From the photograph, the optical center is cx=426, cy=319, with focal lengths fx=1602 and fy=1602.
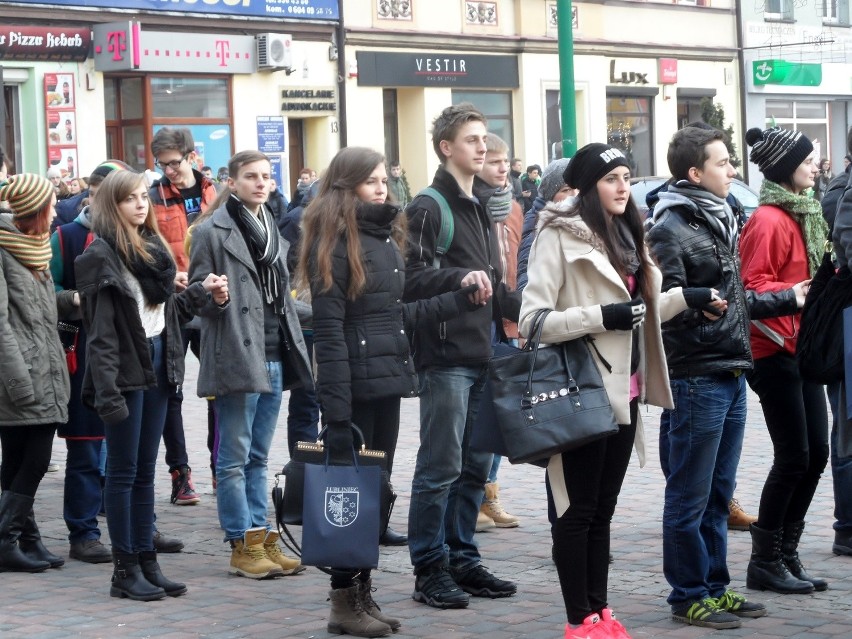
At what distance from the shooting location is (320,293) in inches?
241

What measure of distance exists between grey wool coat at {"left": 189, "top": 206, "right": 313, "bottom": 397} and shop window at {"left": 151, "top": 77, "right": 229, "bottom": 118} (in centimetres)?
2060

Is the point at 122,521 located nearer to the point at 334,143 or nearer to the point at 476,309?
the point at 476,309

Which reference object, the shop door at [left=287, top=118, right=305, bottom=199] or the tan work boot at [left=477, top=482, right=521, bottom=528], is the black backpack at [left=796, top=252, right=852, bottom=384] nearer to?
the tan work boot at [left=477, top=482, right=521, bottom=528]

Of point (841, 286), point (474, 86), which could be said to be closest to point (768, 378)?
point (841, 286)

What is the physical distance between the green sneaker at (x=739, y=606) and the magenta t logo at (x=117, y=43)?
69.8 feet

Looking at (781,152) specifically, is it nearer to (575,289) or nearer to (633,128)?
(575,289)

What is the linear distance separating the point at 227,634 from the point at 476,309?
163 centimetres

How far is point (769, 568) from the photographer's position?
6613 mm

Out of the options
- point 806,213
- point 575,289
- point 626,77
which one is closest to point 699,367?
point 575,289

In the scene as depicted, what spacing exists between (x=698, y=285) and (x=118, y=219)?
2495 mm

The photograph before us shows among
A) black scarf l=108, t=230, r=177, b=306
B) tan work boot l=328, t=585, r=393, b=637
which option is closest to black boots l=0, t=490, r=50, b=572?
black scarf l=108, t=230, r=177, b=306

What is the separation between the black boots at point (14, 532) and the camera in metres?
7.27

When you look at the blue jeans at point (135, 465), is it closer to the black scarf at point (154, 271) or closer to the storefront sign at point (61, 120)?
the black scarf at point (154, 271)

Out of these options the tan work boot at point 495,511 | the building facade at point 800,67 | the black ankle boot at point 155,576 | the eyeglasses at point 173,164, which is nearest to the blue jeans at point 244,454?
the black ankle boot at point 155,576
